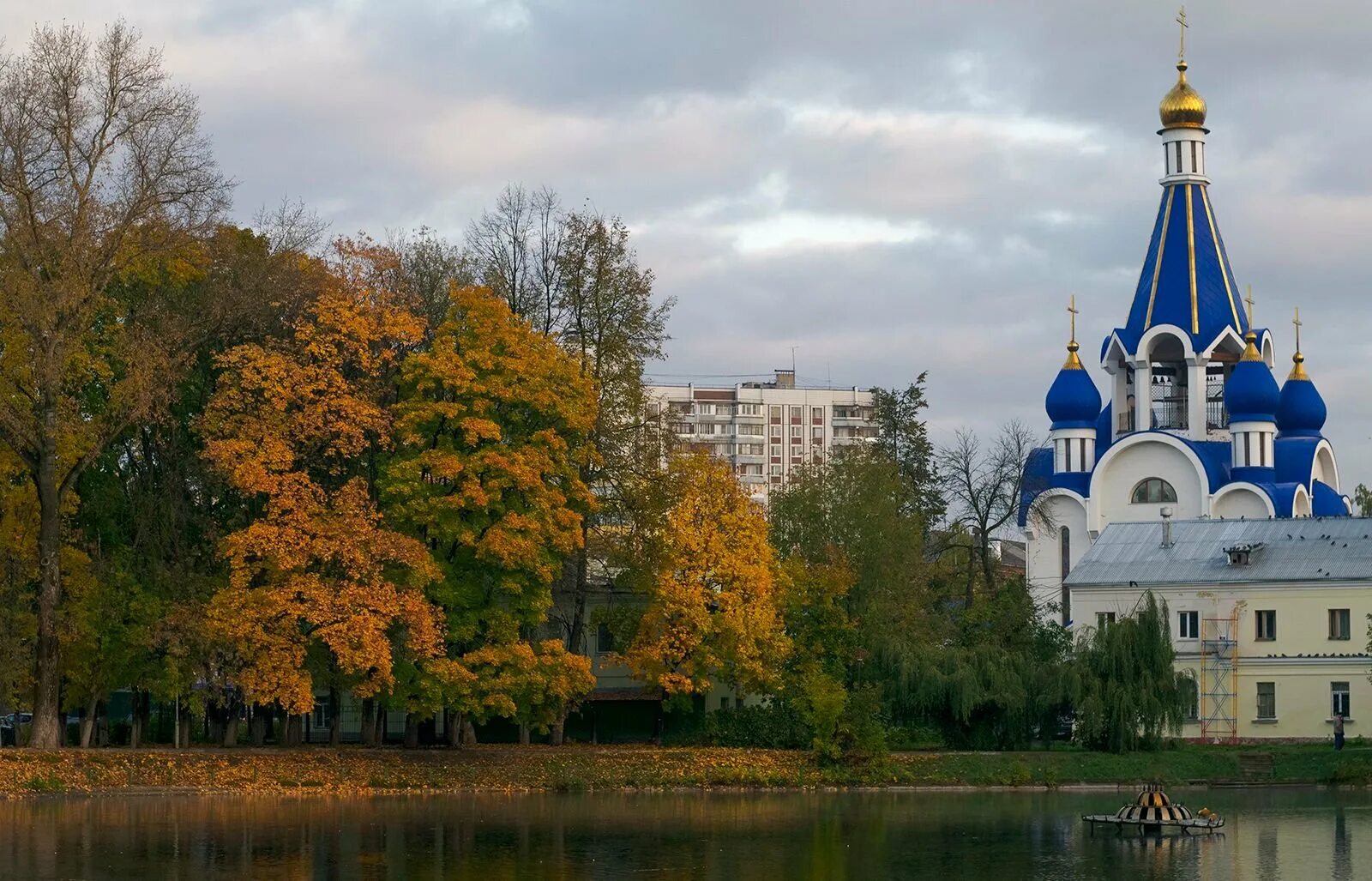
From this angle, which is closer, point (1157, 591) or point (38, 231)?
point (38, 231)

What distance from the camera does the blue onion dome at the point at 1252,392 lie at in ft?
233

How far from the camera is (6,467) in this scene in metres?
47.9

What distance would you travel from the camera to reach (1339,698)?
191 feet

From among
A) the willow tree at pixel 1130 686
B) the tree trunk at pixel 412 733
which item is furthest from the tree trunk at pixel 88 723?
the willow tree at pixel 1130 686

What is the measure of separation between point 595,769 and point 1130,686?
47.2 ft

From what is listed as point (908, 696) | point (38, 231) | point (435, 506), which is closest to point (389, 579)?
point (435, 506)

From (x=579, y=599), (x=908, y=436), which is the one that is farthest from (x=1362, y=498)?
(x=579, y=599)

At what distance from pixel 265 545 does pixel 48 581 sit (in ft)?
15.7

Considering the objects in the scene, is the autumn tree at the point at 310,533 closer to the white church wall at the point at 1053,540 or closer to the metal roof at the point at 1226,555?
the metal roof at the point at 1226,555

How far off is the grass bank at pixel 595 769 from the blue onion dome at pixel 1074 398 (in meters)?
21.3

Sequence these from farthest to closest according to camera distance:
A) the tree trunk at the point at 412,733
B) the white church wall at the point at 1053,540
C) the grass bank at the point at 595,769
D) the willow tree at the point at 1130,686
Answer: the white church wall at the point at 1053,540, the willow tree at the point at 1130,686, the tree trunk at the point at 412,733, the grass bank at the point at 595,769

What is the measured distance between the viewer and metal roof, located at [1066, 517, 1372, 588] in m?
59.3

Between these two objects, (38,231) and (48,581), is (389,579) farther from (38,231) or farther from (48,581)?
(38,231)

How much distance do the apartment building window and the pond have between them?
37.8ft
